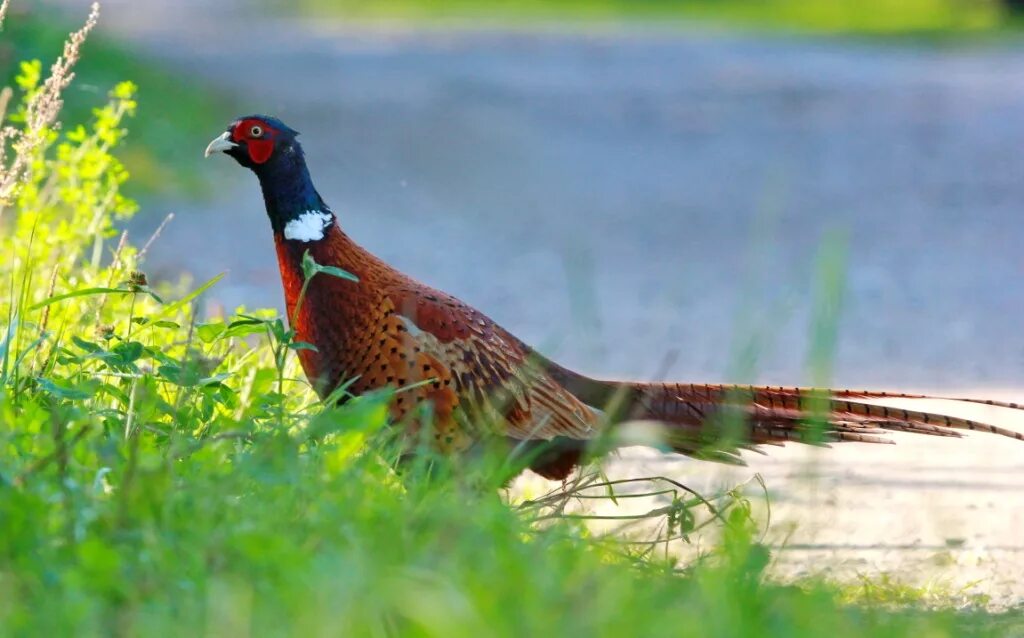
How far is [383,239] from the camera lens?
8375 mm

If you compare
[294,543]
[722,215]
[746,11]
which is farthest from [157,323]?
[746,11]

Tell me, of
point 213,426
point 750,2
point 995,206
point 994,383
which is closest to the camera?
point 213,426

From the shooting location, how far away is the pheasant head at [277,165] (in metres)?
3.88

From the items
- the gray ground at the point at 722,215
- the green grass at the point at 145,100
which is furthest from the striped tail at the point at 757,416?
the green grass at the point at 145,100

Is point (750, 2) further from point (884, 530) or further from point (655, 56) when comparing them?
point (884, 530)

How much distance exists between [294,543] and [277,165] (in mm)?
1543

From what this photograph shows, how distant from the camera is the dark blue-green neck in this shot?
3.88 m

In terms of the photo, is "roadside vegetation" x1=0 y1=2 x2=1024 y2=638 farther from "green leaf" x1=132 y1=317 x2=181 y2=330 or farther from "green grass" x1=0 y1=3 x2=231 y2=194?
"green grass" x1=0 y1=3 x2=231 y2=194

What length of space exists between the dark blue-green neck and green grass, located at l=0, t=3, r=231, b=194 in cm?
449

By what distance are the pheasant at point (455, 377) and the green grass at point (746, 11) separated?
15374 mm

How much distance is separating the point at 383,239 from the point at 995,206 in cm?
319

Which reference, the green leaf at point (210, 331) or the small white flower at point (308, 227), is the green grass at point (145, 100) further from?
the green leaf at point (210, 331)

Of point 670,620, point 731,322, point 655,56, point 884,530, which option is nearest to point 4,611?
point 670,620

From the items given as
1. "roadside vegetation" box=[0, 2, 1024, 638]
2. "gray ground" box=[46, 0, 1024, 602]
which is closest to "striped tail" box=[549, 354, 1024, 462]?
"gray ground" box=[46, 0, 1024, 602]
